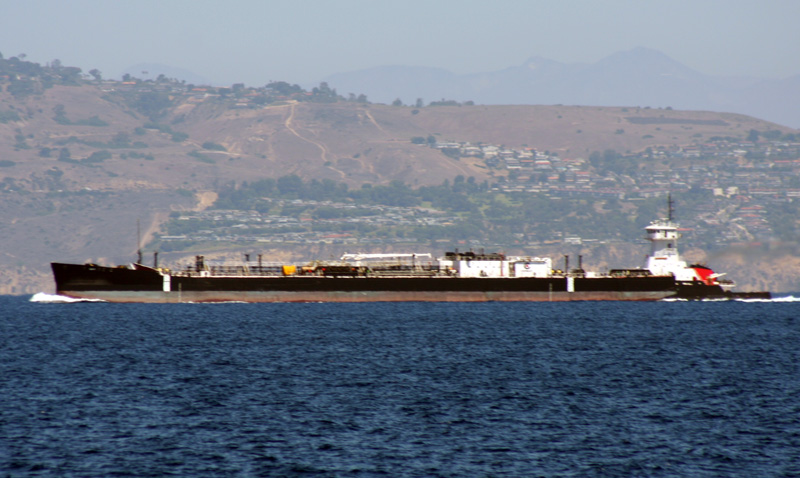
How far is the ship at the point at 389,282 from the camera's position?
317ft

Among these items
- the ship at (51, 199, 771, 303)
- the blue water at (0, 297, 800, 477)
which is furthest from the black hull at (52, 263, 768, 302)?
the blue water at (0, 297, 800, 477)

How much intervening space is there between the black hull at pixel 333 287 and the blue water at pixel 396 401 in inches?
632

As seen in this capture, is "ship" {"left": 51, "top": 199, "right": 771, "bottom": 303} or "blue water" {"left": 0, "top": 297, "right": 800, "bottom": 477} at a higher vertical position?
"ship" {"left": 51, "top": 199, "right": 771, "bottom": 303}

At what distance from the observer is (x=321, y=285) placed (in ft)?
327

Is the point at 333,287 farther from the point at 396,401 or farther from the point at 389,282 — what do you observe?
the point at 396,401

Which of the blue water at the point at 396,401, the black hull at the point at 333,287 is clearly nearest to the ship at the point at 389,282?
the black hull at the point at 333,287

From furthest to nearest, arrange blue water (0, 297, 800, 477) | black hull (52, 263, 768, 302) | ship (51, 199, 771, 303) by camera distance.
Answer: ship (51, 199, 771, 303), black hull (52, 263, 768, 302), blue water (0, 297, 800, 477)

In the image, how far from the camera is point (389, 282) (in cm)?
10044

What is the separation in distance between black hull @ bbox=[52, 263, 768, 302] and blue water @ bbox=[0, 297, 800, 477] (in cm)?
1605

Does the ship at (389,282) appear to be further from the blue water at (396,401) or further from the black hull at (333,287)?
the blue water at (396,401)

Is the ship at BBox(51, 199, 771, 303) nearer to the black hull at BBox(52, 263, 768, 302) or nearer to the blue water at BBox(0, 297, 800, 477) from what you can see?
the black hull at BBox(52, 263, 768, 302)

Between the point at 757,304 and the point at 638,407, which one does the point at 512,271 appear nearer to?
the point at 757,304

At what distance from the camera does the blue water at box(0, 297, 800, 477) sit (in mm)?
34781

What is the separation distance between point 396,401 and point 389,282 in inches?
2179
